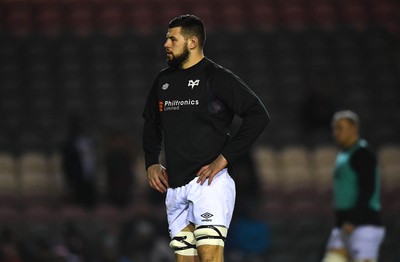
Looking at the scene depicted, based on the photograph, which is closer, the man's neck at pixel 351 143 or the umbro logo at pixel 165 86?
the umbro logo at pixel 165 86

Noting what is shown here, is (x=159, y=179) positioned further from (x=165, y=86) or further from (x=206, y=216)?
(x=165, y=86)

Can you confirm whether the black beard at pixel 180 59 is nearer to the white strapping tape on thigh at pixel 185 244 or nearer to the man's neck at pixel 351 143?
the white strapping tape on thigh at pixel 185 244

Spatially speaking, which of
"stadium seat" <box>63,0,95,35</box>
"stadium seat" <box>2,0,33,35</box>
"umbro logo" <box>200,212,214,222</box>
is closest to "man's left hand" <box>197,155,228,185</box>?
"umbro logo" <box>200,212,214,222</box>

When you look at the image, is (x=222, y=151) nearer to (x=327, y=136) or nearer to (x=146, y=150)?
(x=146, y=150)

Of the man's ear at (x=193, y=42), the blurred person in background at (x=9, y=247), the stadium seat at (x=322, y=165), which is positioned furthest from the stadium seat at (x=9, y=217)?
the man's ear at (x=193, y=42)

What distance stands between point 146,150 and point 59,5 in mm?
10342

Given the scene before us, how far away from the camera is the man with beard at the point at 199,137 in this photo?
206 inches

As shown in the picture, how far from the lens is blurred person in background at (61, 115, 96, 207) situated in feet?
39.3

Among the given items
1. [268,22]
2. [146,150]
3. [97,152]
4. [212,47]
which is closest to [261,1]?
[268,22]

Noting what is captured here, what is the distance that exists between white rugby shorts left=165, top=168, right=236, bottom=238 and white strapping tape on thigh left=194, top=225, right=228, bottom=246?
0.03 meters

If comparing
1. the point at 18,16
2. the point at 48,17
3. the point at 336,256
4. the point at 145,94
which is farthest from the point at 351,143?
the point at 18,16

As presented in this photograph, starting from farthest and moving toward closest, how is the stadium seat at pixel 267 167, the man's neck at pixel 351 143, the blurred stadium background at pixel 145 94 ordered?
1. the stadium seat at pixel 267 167
2. the blurred stadium background at pixel 145 94
3. the man's neck at pixel 351 143

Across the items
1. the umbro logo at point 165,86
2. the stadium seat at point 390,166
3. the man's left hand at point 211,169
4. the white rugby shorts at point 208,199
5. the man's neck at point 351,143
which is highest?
the umbro logo at point 165,86

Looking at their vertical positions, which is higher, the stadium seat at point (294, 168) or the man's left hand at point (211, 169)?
the man's left hand at point (211, 169)
